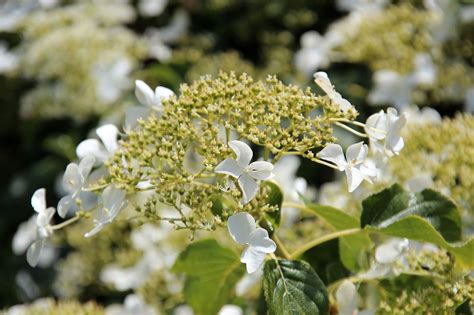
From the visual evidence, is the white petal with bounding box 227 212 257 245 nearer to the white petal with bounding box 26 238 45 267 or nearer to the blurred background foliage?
the white petal with bounding box 26 238 45 267

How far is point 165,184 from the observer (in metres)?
0.88

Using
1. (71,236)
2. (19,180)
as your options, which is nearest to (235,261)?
(71,236)

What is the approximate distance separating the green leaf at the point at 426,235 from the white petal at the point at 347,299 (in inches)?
3.3

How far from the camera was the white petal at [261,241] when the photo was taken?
2.76 feet

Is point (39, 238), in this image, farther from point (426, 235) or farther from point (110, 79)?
point (110, 79)

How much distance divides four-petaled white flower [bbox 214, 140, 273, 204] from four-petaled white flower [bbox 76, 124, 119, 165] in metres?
0.23

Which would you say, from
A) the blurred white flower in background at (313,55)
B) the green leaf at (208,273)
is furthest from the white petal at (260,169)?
the blurred white flower in background at (313,55)

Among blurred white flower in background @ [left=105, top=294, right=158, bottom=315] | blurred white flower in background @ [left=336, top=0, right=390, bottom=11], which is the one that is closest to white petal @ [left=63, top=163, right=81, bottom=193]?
blurred white flower in background @ [left=105, top=294, right=158, bottom=315]

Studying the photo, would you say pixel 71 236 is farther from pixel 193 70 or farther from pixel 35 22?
pixel 35 22

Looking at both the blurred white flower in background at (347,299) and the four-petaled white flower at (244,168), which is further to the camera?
the blurred white flower in background at (347,299)

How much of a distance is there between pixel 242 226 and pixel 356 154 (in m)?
0.16

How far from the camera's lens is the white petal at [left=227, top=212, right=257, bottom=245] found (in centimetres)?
84

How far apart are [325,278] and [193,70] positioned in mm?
1334

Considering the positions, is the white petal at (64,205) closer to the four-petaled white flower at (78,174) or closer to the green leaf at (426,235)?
the four-petaled white flower at (78,174)
